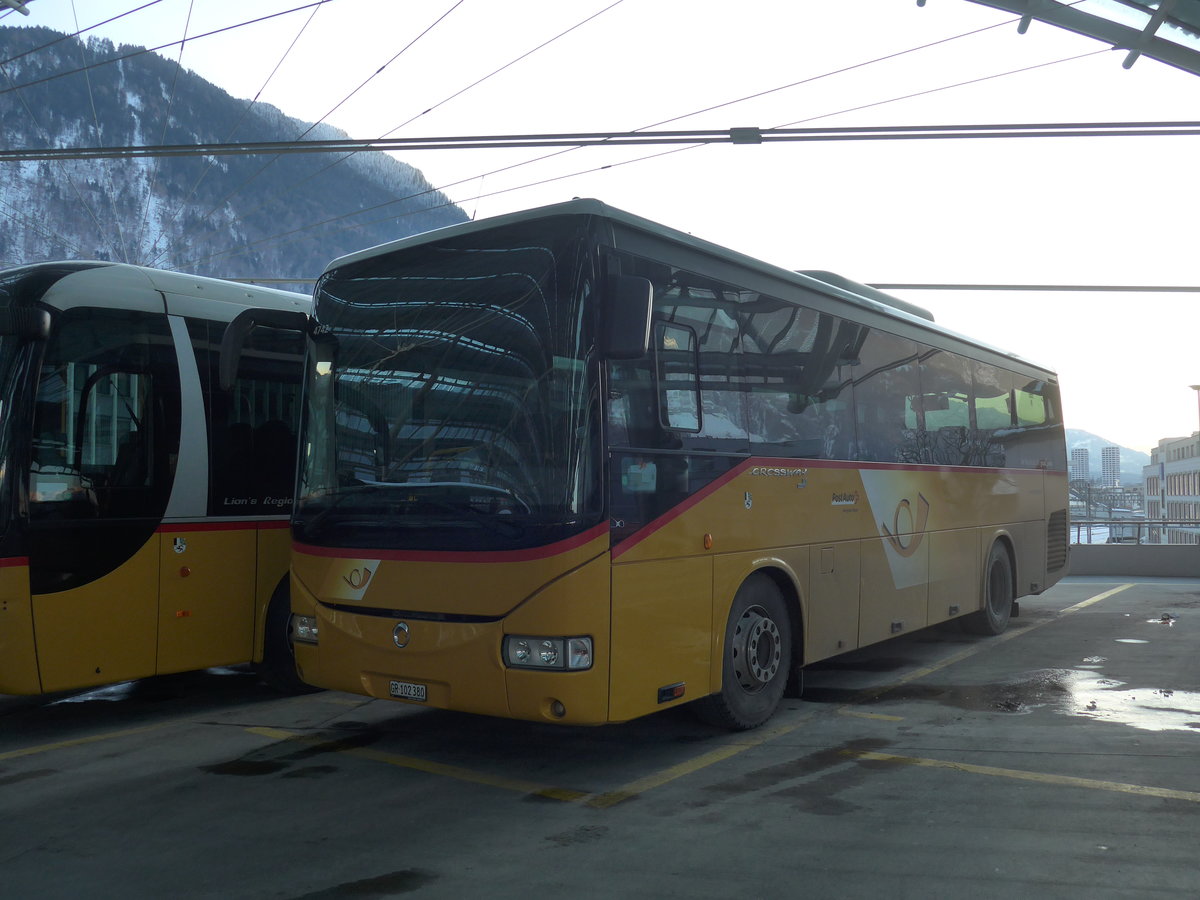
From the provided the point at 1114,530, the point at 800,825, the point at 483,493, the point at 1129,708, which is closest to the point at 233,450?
the point at 483,493

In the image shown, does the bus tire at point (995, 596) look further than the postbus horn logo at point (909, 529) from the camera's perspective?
Yes

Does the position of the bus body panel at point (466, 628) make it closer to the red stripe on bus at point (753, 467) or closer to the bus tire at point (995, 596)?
the red stripe on bus at point (753, 467)

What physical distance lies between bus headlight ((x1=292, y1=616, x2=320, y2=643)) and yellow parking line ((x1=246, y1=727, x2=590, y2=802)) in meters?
0.76

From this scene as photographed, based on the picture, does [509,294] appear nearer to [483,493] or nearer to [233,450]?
[483,493]

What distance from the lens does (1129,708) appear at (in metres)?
7.84

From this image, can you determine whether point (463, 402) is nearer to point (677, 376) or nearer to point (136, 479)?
point (677, 376)

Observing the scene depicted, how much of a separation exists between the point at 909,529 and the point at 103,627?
6640mm

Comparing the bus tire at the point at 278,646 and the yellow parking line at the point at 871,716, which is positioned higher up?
the bus tire at the point at 278,646

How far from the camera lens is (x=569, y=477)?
18.4ft

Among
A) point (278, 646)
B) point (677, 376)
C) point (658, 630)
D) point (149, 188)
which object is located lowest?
point (278, 646)

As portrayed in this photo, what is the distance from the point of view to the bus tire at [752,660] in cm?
684

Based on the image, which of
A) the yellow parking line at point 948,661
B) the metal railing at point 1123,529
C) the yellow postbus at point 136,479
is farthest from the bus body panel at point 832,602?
the metal railing at point 1123,529

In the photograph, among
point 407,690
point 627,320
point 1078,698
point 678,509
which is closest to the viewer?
point 627,320

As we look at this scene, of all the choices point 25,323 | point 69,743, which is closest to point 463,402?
point 25,323
